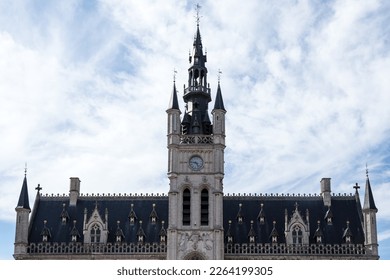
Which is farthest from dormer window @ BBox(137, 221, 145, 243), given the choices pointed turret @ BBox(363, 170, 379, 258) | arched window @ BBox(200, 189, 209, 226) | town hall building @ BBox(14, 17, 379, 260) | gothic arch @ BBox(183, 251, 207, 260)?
pointed turret @ BBox(363, 170, 379, 258)

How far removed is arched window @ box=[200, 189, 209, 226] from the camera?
243 ft

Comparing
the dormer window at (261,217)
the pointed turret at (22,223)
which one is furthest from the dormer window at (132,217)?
the dormer window at (261,217)

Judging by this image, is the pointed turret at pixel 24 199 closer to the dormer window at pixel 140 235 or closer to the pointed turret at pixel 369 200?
the dormer window at pixel 140 235

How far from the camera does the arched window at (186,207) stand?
74.1 m

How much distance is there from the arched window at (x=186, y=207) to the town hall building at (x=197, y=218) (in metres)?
0.10

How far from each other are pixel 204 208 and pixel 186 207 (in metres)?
1.81

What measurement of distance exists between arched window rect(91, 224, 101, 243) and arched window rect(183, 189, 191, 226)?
9483mm

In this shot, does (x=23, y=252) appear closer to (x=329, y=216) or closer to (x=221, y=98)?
(x=221, y=98)

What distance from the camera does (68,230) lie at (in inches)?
3066

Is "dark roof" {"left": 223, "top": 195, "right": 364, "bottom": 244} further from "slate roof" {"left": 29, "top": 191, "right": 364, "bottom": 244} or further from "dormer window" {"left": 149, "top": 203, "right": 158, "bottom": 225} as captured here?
"dormer window" {"left": 149, "top": 203, "right": 158, "bottom": 225}

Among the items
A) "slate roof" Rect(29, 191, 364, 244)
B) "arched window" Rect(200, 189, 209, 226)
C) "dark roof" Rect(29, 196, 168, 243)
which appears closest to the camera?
"arched window" Rect(200, 189, 209, 226)

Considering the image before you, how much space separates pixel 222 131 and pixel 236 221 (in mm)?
9790
